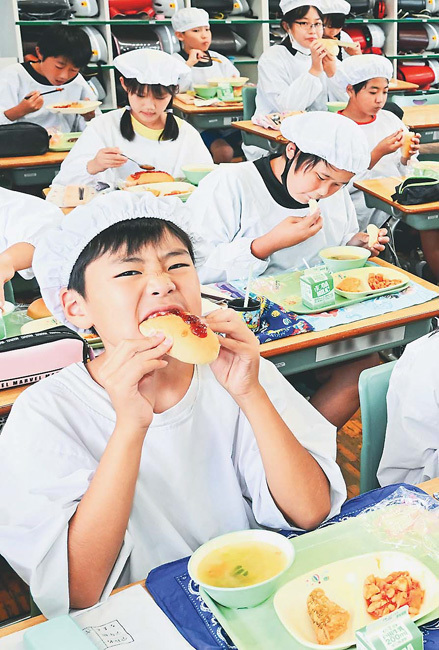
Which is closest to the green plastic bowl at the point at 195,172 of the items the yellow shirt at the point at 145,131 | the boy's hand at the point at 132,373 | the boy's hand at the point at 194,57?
the yellow shirt at the point at 145,131

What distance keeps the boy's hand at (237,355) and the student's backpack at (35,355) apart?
0.64 m

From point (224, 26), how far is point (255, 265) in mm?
5599

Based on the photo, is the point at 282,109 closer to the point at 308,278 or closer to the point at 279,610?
the point at 308,278

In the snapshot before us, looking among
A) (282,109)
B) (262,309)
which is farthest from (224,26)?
(262,309)

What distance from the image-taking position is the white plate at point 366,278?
2386 millimetres

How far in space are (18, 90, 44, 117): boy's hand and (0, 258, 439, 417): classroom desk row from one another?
3.32 metres

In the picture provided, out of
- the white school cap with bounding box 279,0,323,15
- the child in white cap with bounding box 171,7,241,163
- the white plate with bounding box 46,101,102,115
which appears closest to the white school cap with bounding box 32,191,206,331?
the white plate with bounding box 46,101,102,115

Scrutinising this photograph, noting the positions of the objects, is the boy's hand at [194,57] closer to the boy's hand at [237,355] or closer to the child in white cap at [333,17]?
the child in white cap at [333,17]

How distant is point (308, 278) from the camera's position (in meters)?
2.28

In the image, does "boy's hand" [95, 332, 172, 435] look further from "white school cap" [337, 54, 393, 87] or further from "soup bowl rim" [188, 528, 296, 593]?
"white school cap" [337, 54, 393, 87]

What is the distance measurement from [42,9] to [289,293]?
4.97m

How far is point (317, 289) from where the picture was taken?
2.29 m

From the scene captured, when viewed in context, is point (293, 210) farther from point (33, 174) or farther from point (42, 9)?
point (42, 9)

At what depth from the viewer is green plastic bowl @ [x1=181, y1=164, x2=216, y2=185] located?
3525 mm
